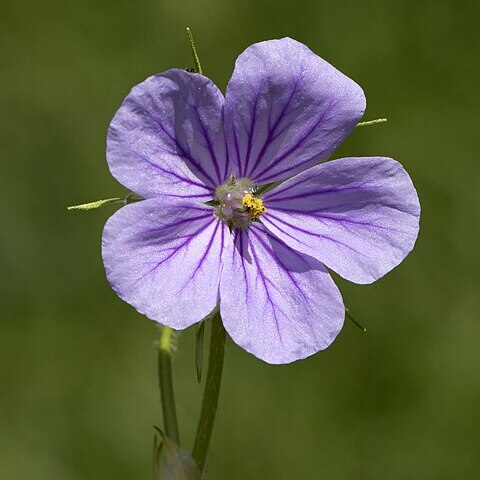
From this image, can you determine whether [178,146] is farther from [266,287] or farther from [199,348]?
[199,348]

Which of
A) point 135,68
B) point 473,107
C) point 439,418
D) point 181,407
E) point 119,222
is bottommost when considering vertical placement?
point 439,418

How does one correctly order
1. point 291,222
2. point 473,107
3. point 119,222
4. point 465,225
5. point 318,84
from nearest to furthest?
point 119,222
point 318,84
point 291,222
point 465,225
point 473,107

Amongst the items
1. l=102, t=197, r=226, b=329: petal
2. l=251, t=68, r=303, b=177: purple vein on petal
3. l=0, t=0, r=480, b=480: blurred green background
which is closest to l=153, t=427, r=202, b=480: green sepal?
l=102, t=197, r=226, b=329: petal

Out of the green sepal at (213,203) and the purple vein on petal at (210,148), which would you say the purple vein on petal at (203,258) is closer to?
the green sepal at (213,203)

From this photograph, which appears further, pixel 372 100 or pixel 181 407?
pixel 372 100

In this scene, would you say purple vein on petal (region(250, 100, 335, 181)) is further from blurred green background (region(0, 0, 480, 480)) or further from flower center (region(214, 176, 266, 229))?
blurred green background (region(0, 0, 480, 480))

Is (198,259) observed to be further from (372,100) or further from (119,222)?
(372,100)

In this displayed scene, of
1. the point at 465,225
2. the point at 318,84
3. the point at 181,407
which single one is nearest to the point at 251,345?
the point at 318,84
